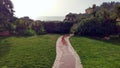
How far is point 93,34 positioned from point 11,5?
2015cm

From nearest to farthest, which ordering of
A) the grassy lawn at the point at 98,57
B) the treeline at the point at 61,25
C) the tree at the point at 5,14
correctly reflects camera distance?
1. the grassy lawn at the point at 98,57
2. the treeline at the point at 61,25
3. the tree at the point at 5,14

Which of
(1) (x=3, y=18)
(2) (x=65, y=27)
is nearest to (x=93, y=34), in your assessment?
(2) (x=65, y=27)

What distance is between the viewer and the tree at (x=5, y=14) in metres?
51.5

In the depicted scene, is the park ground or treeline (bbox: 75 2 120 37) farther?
treeline (bbox: 75 2 120 37)

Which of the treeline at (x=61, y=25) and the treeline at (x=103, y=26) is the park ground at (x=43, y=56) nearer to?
the treeline at (x=103, y=26)

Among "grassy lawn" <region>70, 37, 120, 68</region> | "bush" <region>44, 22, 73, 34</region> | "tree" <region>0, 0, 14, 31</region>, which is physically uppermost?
"tree" <region>0, 0, 14, 31</region>

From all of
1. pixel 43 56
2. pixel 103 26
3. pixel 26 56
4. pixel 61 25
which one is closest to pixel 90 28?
pixel 103 26

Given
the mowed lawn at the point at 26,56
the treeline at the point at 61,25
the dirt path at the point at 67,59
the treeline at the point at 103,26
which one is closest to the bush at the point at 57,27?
the treeline at the point at 61,25

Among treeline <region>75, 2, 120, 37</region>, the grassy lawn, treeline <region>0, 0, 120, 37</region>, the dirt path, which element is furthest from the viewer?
treeline <region>0, 0, 120, 37</region>

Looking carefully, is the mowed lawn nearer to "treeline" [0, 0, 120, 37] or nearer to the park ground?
the park ground

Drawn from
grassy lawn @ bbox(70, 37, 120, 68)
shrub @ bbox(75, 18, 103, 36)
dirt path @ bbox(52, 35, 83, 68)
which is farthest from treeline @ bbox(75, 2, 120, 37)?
dirt path @ bbox(52, 35, 83, 68)

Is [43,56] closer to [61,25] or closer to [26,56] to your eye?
[26,56]

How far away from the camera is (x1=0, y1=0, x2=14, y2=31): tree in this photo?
51.5m

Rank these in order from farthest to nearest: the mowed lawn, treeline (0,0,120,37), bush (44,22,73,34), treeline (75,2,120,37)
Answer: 1. bush (44,22,73,34)
2. treeline (0,0,120,37)
3. treeline (75,2,120,37)
4. the mowed lawn
